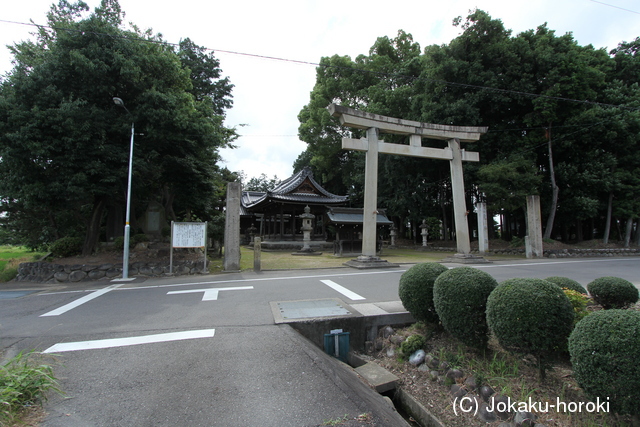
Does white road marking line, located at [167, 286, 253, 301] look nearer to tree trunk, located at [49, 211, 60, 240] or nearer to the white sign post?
the white sign post

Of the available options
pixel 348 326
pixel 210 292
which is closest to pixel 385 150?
pixel 210 292

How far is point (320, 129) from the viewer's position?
26.5 m

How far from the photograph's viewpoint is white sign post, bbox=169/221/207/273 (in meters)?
9.70

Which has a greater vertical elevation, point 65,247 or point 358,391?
point 65,247

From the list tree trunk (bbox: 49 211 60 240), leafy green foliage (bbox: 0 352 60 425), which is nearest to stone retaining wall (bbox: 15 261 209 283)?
tree trunk (bbox: 49 211 60 240)

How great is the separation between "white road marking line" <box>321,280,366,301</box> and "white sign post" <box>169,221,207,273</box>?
4.64 metres

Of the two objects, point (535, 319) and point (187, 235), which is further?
point (187, 235)

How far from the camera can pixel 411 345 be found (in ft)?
12.5

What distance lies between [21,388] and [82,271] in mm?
8826

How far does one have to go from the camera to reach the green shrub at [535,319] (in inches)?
102

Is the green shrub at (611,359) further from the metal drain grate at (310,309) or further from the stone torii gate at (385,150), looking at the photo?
the stone torii gate at (385,150)

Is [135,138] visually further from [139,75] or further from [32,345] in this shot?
[32,345]

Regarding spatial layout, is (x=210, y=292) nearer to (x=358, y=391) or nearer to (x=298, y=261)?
(x=358, y=391)

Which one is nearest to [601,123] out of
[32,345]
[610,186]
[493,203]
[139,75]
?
[610,186]
